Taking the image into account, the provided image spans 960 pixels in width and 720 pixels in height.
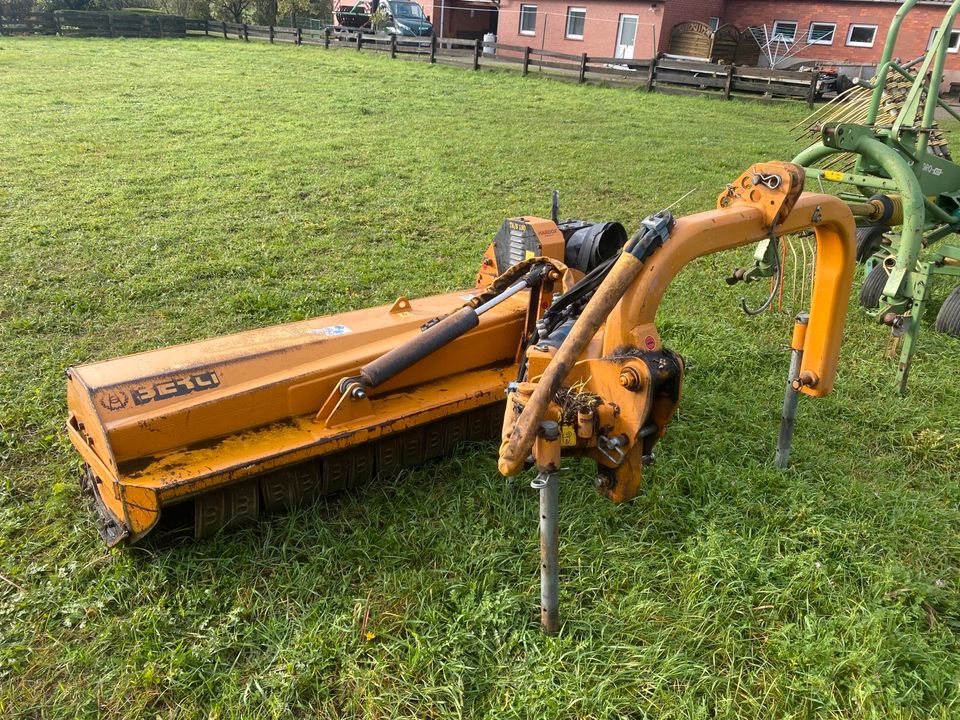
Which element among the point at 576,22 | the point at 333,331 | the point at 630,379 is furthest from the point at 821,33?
the point at 630,379

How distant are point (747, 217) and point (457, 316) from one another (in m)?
1.26

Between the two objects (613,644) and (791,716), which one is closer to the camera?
(791,716)

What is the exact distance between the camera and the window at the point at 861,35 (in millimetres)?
22750

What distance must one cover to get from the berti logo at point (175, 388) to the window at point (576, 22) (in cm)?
2428

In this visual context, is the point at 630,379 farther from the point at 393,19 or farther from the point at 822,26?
the point at 822,26

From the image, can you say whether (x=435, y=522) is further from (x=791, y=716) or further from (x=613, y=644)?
(x=791, y=716)

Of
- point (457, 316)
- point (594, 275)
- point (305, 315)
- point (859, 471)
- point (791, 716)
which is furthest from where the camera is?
point (305, 315)

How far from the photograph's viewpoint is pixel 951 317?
17.8 feet

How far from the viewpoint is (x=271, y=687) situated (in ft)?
8.23

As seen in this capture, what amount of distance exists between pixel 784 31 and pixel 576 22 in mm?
6625

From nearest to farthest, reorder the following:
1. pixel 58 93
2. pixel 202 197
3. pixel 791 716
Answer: pixel 791 716, pixel 202 197, pixel 58 93

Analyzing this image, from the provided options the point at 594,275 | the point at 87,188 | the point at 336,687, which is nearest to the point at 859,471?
the point at 594,275

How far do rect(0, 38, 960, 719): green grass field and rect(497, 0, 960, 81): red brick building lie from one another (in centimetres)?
1831

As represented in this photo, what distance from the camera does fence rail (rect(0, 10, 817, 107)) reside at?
→ 17500mm
